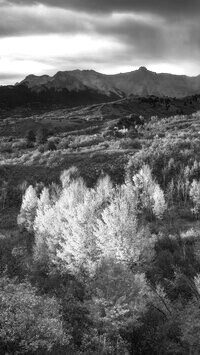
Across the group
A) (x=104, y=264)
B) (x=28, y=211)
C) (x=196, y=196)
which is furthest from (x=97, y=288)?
(x=196, y=196)

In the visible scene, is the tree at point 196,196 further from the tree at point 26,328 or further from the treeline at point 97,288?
the tree at point 26,328

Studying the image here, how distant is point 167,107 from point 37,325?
548 ft

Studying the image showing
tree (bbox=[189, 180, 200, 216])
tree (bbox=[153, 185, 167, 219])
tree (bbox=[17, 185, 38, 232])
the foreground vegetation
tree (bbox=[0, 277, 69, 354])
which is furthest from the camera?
tree (bbox=[189, 180, 200, 216])

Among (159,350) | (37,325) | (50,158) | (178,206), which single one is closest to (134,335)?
(159,350)

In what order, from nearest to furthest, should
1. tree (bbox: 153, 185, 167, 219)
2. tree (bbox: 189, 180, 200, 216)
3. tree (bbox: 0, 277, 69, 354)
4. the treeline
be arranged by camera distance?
tree (bbox: 0, 277, 69, 354), the treeline, tree (bbox: 153, 185, 167, 219), tree (bbox: 189, 180, 200, 216)

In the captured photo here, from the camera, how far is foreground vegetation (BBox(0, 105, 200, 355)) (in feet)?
113

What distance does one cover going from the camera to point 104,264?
1641 inches

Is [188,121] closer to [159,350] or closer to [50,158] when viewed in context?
[50,158]

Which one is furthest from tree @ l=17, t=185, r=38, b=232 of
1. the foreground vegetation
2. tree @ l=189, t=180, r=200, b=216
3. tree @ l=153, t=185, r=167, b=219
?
tree @ l=189, t=180, r=200, b=216

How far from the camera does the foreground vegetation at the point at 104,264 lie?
34344 mm

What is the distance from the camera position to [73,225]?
45.8m

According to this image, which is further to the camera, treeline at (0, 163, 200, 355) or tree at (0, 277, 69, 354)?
treeline at (0, 163, 200, 355)

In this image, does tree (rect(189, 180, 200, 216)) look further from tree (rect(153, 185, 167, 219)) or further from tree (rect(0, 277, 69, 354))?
tree (rect(0, 277, 69, 354))

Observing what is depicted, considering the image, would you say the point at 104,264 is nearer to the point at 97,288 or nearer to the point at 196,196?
the point at 97,288
